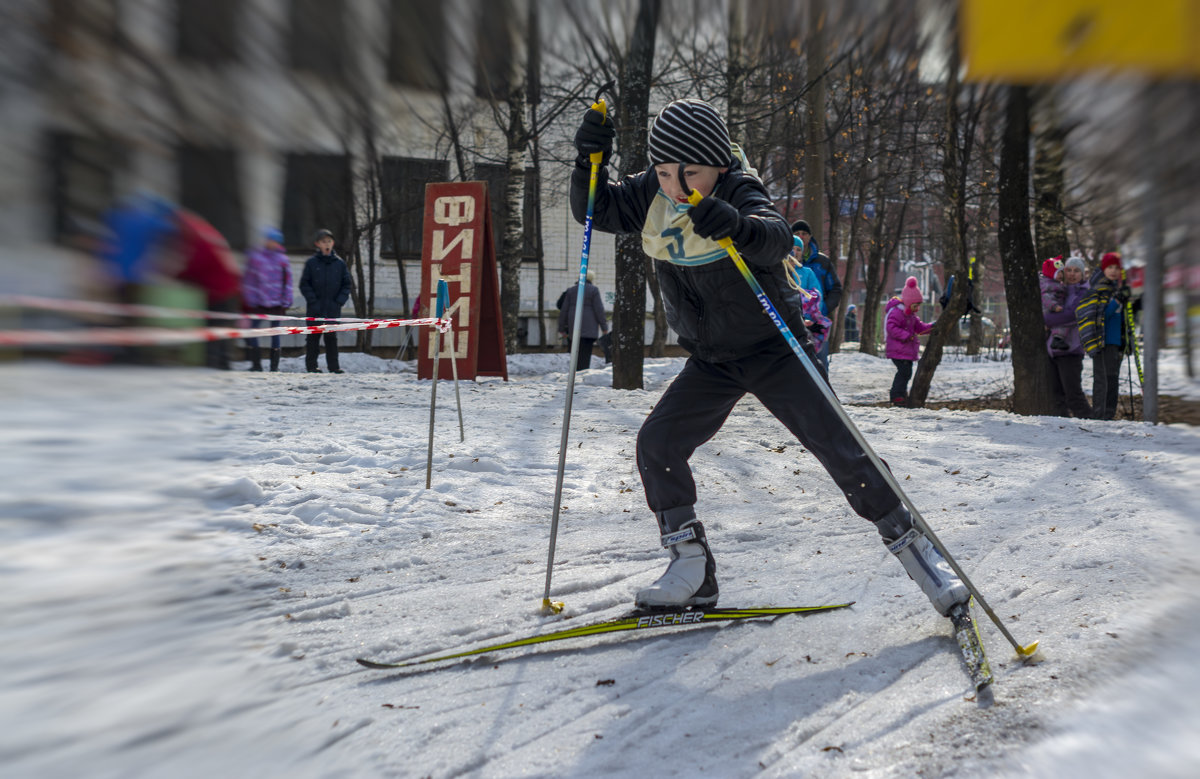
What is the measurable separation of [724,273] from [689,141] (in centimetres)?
36

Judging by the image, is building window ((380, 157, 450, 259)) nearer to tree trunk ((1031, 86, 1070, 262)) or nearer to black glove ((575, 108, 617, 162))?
tree trunk ((1031, 86, 1070, 262))

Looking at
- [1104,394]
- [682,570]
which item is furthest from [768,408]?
[1104,394]

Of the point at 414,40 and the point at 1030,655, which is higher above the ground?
the point at 414,40

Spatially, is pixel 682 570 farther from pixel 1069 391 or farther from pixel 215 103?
pixel 1069 391

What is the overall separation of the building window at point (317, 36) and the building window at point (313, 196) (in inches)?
2.9

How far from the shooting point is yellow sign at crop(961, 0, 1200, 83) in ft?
1.60

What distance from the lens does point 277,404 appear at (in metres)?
6.35

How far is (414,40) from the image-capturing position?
0.50m

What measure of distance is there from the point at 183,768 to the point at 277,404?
6.05 meters

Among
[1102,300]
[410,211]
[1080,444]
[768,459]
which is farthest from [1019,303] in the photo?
[1080,444]

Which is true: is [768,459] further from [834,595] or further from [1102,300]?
[1102,300]

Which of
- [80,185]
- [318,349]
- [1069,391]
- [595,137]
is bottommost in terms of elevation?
[1069,391]

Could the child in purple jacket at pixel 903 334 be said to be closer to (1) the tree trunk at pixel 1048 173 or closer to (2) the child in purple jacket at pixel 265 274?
(1) the tree trunk at pixel 1048 173

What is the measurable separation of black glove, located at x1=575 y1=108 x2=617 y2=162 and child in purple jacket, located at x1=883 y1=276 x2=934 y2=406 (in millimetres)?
6960
